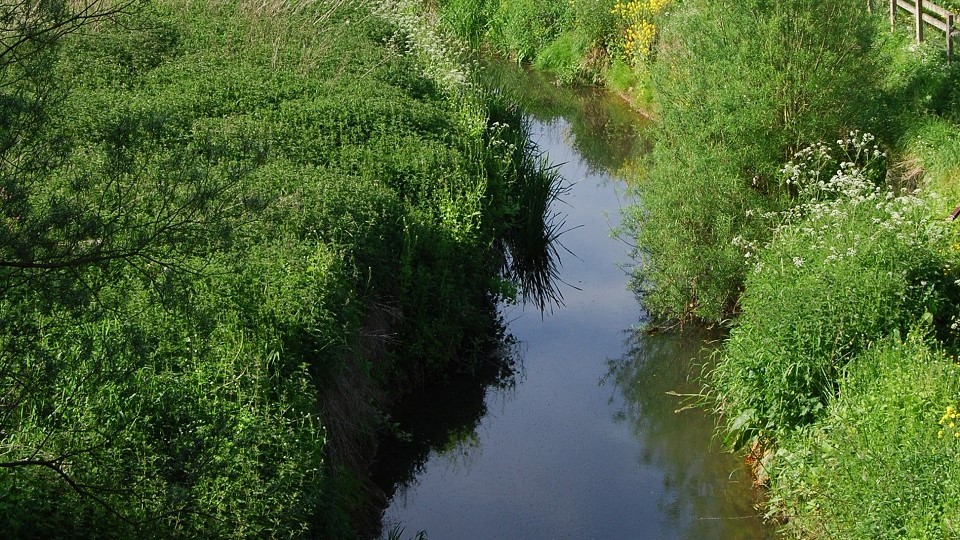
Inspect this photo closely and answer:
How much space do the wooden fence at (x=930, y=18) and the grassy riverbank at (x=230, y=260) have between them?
654 cm

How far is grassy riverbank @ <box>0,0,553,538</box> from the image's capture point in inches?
226

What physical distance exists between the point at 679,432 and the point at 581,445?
103 cm

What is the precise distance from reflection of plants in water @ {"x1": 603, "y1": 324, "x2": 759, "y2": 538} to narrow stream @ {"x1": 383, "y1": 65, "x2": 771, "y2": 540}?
2 cm

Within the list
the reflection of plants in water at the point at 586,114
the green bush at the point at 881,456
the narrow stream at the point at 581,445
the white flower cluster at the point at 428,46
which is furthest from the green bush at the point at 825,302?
the reflection of plants in water at the point at 586,114

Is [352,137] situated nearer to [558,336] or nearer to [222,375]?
[558,336]

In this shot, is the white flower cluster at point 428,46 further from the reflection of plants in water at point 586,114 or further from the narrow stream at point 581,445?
the narrow stream at point 581,445

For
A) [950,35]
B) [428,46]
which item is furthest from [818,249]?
[428,46]

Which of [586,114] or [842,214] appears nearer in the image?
[842,214]

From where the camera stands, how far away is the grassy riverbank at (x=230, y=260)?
226 inches

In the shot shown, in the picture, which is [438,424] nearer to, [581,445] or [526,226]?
[581,445]

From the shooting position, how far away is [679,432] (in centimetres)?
1145

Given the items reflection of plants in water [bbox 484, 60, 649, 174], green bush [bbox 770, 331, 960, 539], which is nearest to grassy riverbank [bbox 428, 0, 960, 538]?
green bush [bbox 770, 331, 960, 539]

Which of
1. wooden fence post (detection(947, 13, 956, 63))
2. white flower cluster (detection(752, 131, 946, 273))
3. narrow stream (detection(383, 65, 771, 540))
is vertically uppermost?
wooden fence post (detection(947, 13, 956, 63))

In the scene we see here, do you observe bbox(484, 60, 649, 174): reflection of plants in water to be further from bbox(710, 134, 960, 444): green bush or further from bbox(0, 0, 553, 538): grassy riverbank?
bbox(710, 134, 960, 444): green bush
